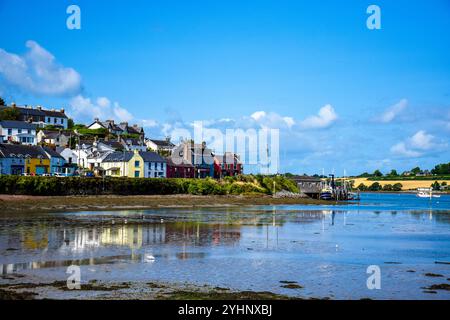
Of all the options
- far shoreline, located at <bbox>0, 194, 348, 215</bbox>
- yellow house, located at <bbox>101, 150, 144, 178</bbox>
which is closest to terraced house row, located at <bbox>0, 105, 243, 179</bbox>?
yellow house, located at <bbox>101, 150, 144, 178</bbox>

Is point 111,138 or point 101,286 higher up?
point 111,138

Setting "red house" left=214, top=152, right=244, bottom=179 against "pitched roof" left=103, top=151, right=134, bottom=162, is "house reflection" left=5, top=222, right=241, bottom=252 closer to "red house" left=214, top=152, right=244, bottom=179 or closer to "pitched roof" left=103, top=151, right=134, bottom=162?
"pitched roof" left=103, top=151, right=134, bottom=162

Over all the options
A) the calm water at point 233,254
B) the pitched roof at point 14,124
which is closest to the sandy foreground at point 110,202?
the calm water at point 233,254

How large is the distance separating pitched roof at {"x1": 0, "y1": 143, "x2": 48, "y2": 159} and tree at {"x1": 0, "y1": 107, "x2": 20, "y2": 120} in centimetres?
2877

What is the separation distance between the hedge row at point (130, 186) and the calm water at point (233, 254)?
2245cm

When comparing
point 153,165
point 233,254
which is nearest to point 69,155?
point 153,165

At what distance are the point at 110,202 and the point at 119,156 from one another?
2818cm

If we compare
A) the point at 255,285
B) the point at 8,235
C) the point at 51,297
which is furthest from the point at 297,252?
the point at 8,235

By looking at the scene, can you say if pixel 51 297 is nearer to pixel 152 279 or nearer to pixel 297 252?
pixel 152 279

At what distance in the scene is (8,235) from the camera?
34.3 metres

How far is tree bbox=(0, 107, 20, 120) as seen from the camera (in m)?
113

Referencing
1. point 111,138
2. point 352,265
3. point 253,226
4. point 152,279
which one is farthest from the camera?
point 111,138
